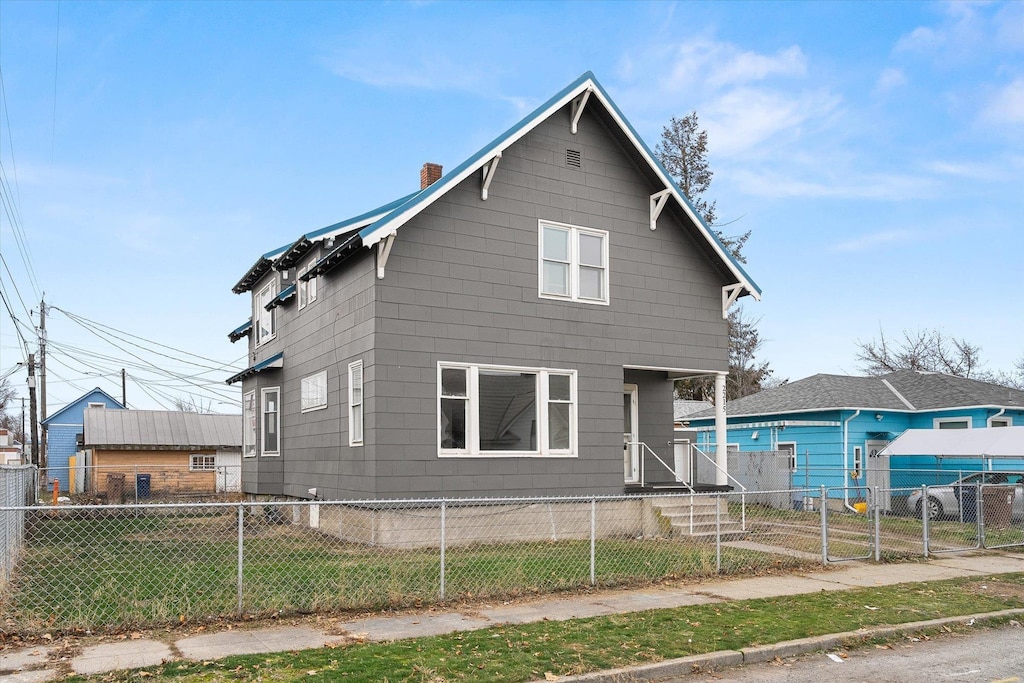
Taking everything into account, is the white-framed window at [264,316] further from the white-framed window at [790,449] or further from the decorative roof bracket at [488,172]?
the white-framed window at [790,449]

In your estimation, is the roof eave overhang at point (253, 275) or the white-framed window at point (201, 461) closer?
the roof eave overhang at point (253, 275)

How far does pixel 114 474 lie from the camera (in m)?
41.2

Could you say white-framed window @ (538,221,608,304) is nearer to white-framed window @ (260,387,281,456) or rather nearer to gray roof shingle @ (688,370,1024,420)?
white-framed window @ (260,387,281,456)

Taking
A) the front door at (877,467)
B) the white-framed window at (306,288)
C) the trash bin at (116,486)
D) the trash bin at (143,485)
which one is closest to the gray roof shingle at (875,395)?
the front door at (877,467)

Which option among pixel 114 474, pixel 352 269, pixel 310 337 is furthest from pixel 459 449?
pixel 114 474

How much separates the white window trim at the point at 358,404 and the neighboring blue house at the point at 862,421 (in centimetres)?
1580

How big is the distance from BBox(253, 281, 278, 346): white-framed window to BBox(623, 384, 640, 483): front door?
377 inches

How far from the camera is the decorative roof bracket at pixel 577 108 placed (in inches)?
736

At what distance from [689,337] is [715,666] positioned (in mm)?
12524

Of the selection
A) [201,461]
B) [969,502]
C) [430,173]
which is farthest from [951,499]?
[201,461]

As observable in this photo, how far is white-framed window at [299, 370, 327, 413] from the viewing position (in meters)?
19.4

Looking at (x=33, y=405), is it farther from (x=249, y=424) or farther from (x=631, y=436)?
(x=631, y=436)

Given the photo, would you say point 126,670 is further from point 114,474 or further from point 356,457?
point 114,474

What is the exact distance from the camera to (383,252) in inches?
641
